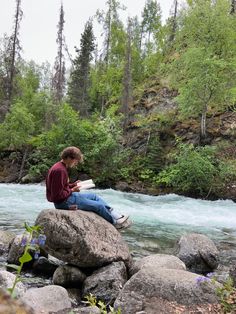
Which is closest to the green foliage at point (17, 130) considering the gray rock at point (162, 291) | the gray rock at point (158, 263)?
the gray rock at point (158, 263)

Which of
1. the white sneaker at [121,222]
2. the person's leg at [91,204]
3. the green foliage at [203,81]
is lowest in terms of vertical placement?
the white sneaker at [121,222]

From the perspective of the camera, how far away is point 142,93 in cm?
3181

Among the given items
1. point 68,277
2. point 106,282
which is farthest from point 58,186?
point 106,282

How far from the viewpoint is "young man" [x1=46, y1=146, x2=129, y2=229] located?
6584 millimetres

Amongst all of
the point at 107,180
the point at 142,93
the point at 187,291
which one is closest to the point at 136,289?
the point at 187,291

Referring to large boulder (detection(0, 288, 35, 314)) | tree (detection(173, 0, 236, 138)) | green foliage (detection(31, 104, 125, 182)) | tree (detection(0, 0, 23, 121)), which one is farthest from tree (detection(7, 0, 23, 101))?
large boulder (detection(0, 288, 35, 314))

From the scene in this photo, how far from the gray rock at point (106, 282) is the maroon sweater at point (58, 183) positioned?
4.95 ft

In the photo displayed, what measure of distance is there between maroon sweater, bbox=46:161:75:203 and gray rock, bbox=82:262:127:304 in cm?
151

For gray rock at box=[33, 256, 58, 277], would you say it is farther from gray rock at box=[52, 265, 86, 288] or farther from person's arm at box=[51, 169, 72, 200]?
person's arm at box=[51, 169, 72, 200]

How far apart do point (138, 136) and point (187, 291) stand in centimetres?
2136

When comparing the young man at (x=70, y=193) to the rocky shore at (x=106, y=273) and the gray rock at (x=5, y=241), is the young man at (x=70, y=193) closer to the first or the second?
the rocky shore at (x=106, y=273)

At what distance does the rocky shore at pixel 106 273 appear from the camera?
4668mm

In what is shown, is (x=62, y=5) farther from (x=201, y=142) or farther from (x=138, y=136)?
(x=201, y=142)

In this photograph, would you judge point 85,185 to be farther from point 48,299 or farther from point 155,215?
point 155,215
